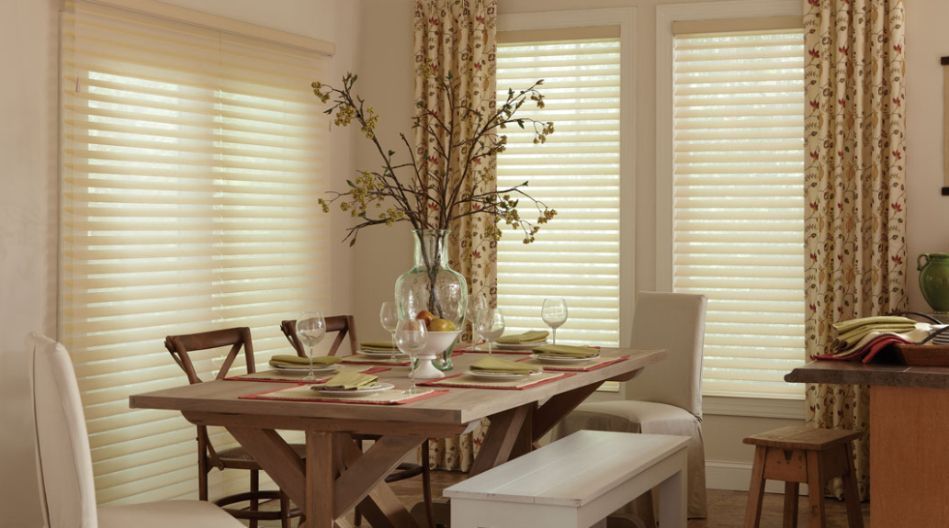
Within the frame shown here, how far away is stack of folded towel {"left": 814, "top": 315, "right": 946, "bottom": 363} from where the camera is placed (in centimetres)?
279

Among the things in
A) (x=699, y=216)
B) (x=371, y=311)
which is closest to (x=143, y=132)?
(x=371, y=311)

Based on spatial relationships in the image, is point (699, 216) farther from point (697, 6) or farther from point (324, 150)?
point (324, 150)

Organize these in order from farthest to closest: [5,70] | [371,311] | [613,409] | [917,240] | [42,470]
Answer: [371,311], [917,240], [613,409], [5,70], [42,470]

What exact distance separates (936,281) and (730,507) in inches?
55.2

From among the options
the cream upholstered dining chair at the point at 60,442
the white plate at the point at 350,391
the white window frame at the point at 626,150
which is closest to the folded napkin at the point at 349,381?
the white plate at the point at 350,391

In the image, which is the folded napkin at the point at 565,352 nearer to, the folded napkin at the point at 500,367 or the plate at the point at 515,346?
the plate at the point at 515,346

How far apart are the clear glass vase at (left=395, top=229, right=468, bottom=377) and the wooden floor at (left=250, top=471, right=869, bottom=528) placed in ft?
5.63

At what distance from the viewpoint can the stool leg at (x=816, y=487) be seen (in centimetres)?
400

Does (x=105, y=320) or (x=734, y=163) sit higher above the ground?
(x=734, y=163)

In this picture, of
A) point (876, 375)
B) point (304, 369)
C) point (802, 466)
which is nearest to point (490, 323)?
point (304, 369)

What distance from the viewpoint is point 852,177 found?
5.35 m

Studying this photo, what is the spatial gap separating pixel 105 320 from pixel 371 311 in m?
2.04

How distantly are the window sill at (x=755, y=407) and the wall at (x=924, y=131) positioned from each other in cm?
77

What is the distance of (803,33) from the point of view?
5.51m
